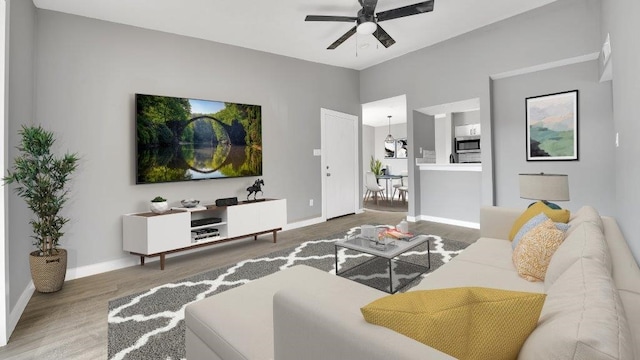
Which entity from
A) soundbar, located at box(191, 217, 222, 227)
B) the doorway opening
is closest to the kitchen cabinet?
the doorway opening

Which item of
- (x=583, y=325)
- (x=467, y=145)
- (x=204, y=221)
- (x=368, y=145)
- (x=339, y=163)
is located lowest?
(x=204, y=221)

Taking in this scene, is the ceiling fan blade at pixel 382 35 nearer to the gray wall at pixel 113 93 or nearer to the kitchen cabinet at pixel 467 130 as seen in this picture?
the gray wall at pixel 113 93

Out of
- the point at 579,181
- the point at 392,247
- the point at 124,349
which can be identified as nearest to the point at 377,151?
the point at 579,181

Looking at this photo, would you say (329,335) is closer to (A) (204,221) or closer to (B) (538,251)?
(B) (538,251)

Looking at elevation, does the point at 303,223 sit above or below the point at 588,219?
below

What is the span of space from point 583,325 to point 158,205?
360 centimetres

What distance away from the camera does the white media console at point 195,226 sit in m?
3.23

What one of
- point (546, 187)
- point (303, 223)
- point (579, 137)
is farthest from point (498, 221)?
point (303, 223)

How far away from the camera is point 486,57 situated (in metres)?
4.43

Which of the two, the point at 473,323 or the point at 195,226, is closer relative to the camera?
the point at 473,323

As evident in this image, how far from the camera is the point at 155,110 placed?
3.57m

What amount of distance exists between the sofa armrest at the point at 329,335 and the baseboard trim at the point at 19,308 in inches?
87.3

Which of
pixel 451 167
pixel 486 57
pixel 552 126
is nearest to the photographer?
pixel 552 126

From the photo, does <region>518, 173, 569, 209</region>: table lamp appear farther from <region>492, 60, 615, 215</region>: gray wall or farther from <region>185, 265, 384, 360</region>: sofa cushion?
<region>185, 265, 384, 360</region>: sofa cushion
